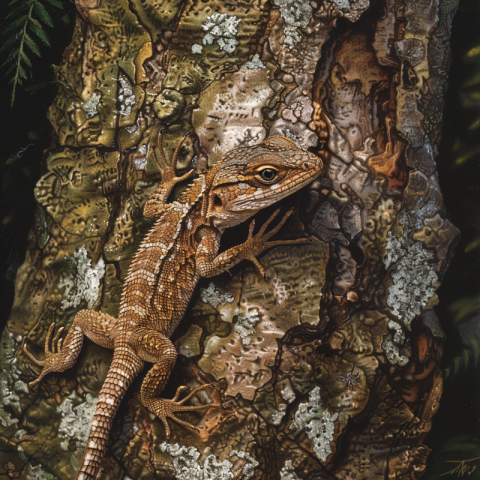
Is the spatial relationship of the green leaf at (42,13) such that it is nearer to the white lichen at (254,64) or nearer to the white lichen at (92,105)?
the white lichen at (92,105)

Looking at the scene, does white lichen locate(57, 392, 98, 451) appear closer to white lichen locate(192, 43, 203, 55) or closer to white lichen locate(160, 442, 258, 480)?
white lichen locate(160, 442, 258, 480)

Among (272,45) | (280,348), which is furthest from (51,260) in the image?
(272,45)

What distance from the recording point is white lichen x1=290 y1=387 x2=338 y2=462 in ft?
5.61

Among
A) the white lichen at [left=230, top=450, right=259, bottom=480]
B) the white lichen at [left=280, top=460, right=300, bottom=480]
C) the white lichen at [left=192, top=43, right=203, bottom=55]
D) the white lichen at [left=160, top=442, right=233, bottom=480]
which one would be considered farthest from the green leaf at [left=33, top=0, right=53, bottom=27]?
the white lichen at [left=280, top=460, right=300, bottom=480]

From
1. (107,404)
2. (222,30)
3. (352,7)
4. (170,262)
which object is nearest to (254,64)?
(222,30)

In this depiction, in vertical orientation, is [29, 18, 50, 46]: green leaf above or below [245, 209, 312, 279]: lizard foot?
above

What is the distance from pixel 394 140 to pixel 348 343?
0.81 metres

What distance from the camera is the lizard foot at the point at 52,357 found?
74.3 inches

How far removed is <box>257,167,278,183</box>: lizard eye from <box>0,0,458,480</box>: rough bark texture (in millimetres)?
124

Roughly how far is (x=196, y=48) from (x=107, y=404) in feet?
4.82

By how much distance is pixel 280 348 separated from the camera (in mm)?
→ 1744

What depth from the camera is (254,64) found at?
1.85m

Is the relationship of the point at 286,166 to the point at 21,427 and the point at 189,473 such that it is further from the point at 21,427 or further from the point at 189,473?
the point at 21,427
